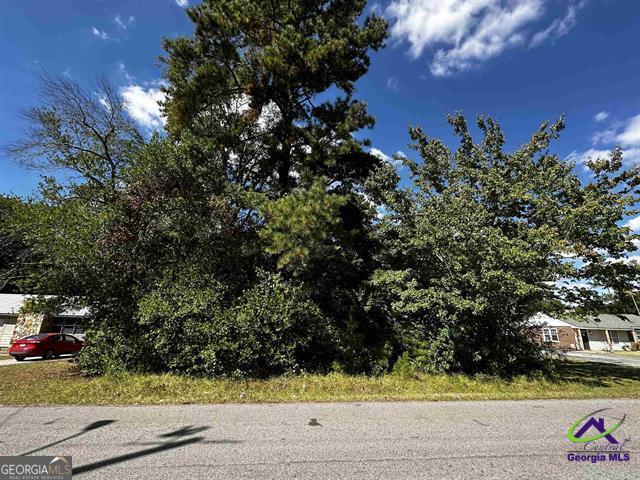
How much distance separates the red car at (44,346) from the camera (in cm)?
1462

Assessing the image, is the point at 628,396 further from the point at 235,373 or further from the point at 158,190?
the point at 158,190

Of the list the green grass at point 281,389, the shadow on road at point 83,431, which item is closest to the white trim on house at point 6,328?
the green grass at point 281,389

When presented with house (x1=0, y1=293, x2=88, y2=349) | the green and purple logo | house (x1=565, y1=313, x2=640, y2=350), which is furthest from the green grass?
house (x1=565, y1=313, x2=640, y2=350)

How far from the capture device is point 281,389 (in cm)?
773

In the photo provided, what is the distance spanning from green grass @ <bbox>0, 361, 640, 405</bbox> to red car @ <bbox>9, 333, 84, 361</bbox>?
6.44 metres

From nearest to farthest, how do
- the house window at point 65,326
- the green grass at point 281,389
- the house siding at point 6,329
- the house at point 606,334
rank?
the green grass at point 281,389
the house siding at point 6,329
the house window at point 65,326
the house at point 606,334

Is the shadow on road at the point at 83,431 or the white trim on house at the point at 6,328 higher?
the white trim on house at the point at 6,328

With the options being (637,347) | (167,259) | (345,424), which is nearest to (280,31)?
(167,259)

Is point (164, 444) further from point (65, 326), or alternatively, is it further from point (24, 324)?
point (24, 324)

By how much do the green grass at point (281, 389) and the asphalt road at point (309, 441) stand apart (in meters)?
0.70

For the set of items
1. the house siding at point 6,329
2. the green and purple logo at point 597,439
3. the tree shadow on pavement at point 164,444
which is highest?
the house siding at point 6,329

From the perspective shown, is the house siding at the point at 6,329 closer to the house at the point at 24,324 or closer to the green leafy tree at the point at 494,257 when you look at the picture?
the house at the point at 24,324

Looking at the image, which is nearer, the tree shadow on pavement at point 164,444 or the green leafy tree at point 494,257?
the tree shadow on pavement at point 164,444

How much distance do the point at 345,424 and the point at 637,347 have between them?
40.1m
